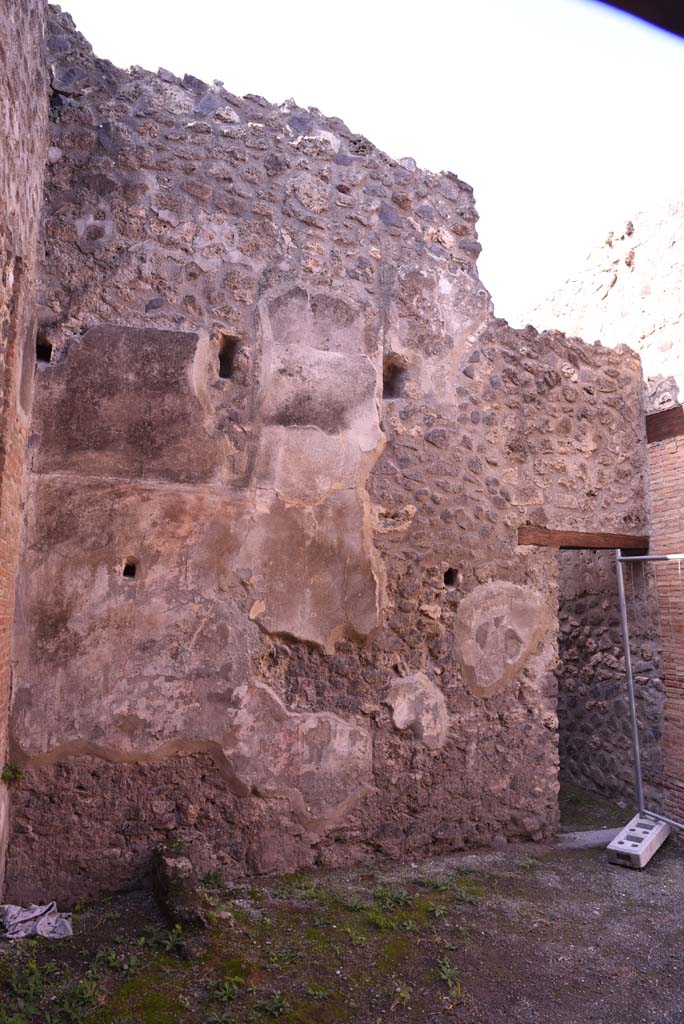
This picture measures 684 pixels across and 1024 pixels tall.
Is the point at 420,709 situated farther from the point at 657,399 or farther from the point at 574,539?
the point at 657,399

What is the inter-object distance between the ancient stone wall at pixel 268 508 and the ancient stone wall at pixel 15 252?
0.17 meters

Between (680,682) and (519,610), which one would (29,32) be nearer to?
(519,610)

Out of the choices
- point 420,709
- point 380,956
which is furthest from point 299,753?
point 380,956

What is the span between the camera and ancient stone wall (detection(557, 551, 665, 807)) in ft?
17.9

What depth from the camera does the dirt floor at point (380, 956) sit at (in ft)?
9.43

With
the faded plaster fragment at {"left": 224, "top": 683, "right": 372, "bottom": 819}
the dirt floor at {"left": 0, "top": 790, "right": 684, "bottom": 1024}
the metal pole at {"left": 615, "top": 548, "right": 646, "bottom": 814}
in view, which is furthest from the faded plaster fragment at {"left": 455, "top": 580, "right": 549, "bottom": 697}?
the dirt floor at {"left": 0, "top": 790, "right": 684, "bottom": 1024}

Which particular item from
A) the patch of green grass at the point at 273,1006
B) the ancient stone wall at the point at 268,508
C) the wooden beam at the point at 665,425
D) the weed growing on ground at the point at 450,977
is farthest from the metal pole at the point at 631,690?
the patch of green grass at the point at 273,1006

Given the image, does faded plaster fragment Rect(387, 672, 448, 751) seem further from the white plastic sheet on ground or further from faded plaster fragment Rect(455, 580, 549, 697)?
the white plastic sheet on ground

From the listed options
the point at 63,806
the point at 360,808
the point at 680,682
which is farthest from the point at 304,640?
the point at 680,682

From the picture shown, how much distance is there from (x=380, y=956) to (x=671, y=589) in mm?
3383

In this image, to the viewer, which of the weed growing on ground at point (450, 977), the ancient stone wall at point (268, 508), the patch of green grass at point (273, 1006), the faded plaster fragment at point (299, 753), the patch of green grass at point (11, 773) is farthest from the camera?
the faded plaster fragment at point (299, 753)

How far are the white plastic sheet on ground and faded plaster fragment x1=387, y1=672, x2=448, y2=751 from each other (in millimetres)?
2106

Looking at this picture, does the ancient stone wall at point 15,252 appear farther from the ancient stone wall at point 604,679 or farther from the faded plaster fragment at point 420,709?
the ancient stone wall at point 604,679

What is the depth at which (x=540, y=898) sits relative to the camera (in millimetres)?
4039
